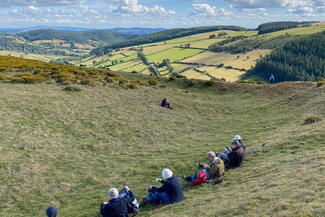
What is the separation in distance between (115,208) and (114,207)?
2.3 inches

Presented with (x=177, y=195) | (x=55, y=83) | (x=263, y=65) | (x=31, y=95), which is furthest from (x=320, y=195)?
(x=263, y=65)

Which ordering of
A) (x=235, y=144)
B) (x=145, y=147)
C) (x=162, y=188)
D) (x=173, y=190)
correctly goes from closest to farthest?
(x=173, y=190), (x=162, y=188), (x=235, y=144), (x=145, y=147)

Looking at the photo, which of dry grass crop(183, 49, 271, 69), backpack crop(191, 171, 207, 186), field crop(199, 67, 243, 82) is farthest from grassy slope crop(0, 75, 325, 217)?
dry grass crop(183, 49, 271, 69)

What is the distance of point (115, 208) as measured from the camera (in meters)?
11.4

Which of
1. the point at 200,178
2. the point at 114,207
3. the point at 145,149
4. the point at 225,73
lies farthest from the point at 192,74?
the point at 114,207

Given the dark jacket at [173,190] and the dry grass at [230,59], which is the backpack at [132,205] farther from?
the dry grass at [230,59]

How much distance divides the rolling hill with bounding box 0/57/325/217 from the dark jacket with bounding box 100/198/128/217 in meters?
1.37

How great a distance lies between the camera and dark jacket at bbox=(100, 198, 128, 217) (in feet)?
37.3

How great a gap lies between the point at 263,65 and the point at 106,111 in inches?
5514

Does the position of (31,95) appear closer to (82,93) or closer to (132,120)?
(82,93)

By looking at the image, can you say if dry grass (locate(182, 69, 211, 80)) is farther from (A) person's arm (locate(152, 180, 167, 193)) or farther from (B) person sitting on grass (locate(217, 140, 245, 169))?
(A) person's arm (locate(152, 180, 167, 193))

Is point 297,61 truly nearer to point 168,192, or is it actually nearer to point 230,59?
point 230,59

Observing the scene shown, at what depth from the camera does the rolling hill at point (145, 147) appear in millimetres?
11312

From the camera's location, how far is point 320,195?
29.3ft
